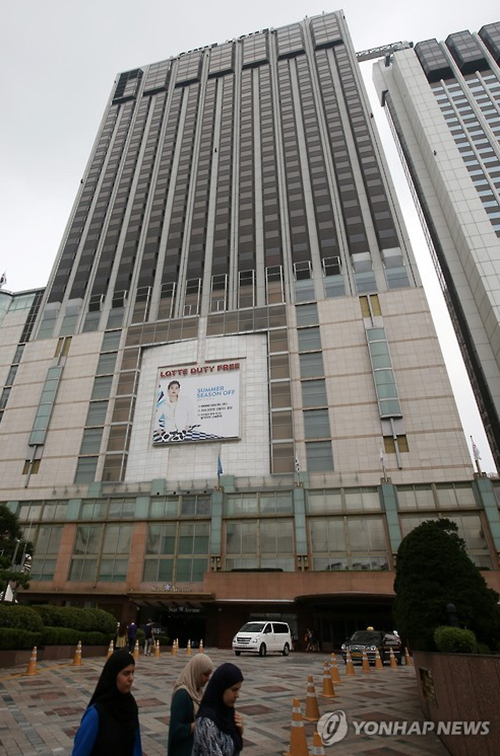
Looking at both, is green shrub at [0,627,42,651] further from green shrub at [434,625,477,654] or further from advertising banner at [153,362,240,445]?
advertising banner at [153,362,240,445]

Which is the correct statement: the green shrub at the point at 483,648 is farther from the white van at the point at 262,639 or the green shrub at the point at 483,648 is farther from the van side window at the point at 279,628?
the van side window at the point at 279,628

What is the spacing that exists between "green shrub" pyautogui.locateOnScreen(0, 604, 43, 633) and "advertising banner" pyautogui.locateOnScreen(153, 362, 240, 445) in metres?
26.8

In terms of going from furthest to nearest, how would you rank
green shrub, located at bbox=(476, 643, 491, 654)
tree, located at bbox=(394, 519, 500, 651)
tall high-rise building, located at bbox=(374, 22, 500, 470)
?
tall high-rise building, located at bbox=(374, 22, 500, 470), tree, located at bbox=(394, 519, 500, 651), green shrub, located at bbox=(476, 643, 491, 654)

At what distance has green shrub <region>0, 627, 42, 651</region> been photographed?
54.5 ft

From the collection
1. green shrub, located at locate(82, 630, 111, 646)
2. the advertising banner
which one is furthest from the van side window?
the advertising banner

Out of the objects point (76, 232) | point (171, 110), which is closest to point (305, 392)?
point (76, 232)

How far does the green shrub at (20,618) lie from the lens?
18062 millimetres

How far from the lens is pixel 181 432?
152 ft

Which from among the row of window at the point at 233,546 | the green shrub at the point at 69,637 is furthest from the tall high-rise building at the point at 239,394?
the green shrub at the point at 69,637

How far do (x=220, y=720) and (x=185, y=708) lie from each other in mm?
544

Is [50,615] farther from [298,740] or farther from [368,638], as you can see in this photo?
[298,740]

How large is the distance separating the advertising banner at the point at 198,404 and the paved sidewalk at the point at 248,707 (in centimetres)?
2828

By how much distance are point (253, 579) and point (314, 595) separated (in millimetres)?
5441

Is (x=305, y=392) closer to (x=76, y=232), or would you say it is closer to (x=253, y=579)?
(x=253, y=579)
